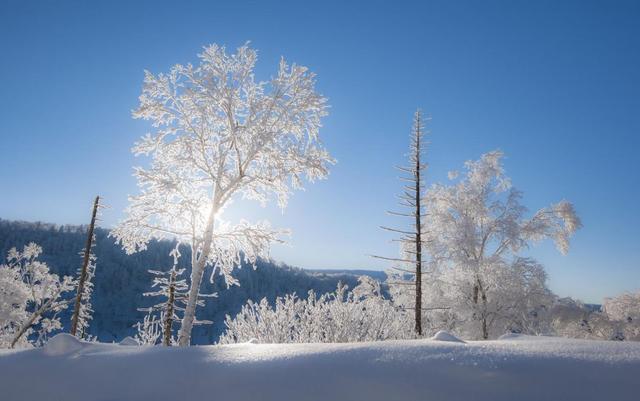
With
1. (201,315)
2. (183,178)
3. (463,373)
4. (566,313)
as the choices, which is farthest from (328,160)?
(201,315)

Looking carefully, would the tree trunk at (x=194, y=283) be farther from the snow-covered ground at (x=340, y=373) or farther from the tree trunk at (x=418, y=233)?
the snow-covered ground at (x=340, y=373)

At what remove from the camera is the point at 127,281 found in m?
131

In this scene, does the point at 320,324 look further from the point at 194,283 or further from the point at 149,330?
the point at 149,330

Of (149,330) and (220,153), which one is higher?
(220,153)

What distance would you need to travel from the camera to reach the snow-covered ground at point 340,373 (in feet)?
4.97

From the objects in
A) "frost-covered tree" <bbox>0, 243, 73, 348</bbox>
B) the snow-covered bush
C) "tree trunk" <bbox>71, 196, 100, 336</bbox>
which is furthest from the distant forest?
the snow-covered bush

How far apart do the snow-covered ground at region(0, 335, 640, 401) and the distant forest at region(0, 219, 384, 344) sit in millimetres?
106705

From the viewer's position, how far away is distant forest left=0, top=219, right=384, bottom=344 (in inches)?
4567

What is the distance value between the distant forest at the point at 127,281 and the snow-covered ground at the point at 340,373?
350 ft

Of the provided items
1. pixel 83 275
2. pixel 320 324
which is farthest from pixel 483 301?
pixel 83 275

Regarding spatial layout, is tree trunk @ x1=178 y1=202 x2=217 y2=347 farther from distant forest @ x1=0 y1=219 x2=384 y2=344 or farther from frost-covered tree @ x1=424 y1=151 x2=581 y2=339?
distant forest @ x1=0 y1=219 x2=384 y2=344

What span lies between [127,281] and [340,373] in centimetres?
14813

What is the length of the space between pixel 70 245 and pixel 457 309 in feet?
559

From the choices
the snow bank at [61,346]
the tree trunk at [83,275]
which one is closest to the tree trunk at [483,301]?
the snow bank at [61,346]
